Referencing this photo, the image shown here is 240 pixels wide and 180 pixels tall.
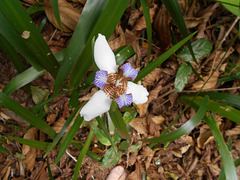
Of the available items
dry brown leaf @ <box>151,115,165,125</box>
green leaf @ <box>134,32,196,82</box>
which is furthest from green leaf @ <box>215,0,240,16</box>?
dry brown leaf @ <box>151,115,165,125</box>

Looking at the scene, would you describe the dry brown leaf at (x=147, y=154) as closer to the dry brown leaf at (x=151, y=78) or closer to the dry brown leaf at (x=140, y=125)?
the dry brown leaf at (x=140, y=125)

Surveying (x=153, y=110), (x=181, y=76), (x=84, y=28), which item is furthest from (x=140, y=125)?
(x=84, y=28)

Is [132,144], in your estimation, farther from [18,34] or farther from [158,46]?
[18,34]

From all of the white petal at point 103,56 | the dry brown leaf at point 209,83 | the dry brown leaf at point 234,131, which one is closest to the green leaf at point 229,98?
the dry brown leaf at point 209,83

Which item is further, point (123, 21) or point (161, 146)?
point (161, 146)

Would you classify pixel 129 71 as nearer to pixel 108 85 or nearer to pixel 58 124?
pixel 108 85

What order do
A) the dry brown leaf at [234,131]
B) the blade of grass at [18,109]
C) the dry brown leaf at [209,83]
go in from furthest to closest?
1. the dry brown leaf at [234,131]
2. the dry brown leaf at [209,83]
3. the blade of grass at [18,109]

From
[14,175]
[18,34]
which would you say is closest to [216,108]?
[18,34]
